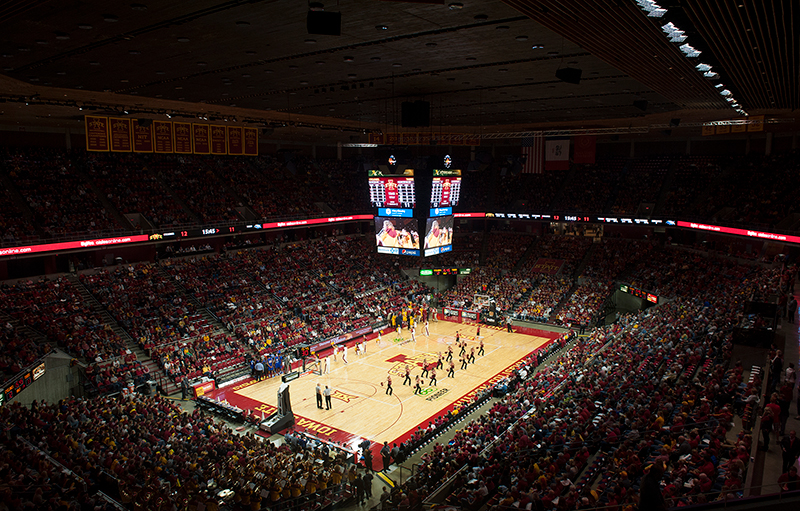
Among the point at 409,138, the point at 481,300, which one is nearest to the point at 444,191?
the point at 409,138

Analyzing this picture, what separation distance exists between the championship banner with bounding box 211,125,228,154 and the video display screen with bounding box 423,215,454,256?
11.4 meters

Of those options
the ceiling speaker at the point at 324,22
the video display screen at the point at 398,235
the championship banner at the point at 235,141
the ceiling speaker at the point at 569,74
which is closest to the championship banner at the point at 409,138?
the video display screen at the point at 398,235

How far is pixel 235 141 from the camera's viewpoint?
25625 mm

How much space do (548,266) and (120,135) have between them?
31136 mm

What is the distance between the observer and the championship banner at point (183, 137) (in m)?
23.7

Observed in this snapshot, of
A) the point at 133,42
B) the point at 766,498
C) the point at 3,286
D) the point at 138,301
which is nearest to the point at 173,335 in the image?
the point at 138,301

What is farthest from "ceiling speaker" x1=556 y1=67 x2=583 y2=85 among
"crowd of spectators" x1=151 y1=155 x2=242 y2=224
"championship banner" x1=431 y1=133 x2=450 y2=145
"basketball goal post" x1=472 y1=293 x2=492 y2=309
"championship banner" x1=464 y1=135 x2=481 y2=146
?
"crowd of spectators" x1=151 y1=155 x2=242 y2=224

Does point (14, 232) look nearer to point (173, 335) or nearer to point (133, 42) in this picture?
point (173, 335)

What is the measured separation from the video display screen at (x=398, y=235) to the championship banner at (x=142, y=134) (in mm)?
12981

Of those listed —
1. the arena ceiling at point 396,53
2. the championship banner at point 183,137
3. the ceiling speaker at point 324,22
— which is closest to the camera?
the ceiling speaker at point 324,22

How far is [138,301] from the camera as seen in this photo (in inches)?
1113

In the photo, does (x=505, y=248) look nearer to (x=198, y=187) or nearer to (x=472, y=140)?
(x=472, y=140)

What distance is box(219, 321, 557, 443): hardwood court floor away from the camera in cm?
2183

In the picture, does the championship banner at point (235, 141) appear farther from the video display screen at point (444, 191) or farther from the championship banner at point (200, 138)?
the video display screen at point (444, 191)
